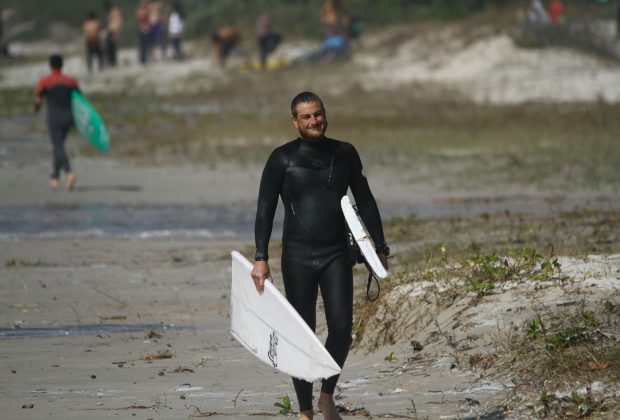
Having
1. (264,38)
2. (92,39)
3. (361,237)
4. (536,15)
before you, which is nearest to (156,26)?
(92,39)

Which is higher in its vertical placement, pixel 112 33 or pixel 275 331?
pixel 112 33

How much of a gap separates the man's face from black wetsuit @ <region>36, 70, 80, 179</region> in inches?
470

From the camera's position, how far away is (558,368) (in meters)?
7.57

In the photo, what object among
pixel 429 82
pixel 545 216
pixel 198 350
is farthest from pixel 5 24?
pixel 198 350

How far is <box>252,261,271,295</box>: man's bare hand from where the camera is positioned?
24.0 feet

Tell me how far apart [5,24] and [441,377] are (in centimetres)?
5227

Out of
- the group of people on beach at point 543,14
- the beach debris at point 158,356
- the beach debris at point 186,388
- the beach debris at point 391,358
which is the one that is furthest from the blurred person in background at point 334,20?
the beach debris at point 186,388

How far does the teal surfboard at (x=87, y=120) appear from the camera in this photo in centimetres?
1920

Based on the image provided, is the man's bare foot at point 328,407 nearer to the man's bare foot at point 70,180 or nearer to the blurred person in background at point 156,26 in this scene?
the man's bare foot at point 70,180

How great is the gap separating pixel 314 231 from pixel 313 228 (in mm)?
16

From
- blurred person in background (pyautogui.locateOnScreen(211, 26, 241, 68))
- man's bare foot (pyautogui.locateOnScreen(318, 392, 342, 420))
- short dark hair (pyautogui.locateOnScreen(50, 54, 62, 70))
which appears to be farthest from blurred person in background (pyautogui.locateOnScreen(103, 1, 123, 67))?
man's bare foot (pyautogui.locateOnScreen(318, 392, 342, 420))

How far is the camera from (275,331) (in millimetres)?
7301

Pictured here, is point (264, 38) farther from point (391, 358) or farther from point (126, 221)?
point (391, 358)

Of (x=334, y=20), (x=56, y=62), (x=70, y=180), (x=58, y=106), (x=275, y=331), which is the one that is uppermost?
(x=334, y=20)
